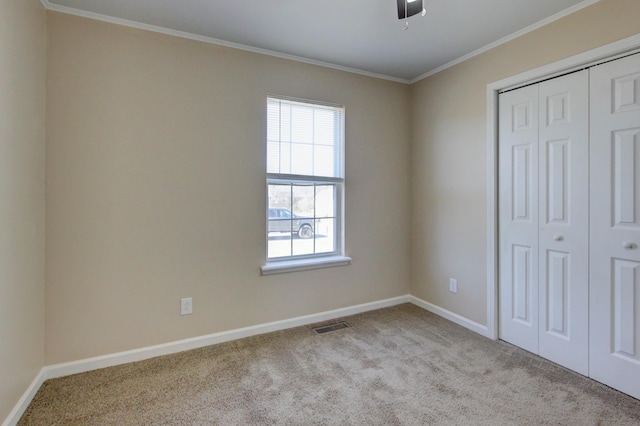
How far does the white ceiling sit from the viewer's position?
2150mm

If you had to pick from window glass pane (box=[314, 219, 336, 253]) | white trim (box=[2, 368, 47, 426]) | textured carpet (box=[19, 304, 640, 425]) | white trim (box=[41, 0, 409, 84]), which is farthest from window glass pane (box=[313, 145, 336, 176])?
white trim (box=[2, 368, 47, 426])

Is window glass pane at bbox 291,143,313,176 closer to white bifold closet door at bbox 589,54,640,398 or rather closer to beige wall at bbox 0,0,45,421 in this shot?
beige wall at bbox 0,0,45,421

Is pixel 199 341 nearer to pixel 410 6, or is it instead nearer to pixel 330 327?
pixel 330 327

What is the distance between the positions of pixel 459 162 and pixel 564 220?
1032 mm

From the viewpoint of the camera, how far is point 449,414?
71.5 inches

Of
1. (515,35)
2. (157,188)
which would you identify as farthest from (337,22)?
(157,188)

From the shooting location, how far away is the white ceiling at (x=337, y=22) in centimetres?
215

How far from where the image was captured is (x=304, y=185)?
10.3 feet

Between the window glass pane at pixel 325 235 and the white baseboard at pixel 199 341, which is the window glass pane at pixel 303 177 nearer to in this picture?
the window glass pane at pixel 325 235

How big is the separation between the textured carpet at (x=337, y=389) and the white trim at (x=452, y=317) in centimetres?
14

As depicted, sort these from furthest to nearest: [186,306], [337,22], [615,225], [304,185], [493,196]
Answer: [304,185]
[493,196]
[186,306]
[337,22]
[615,225]

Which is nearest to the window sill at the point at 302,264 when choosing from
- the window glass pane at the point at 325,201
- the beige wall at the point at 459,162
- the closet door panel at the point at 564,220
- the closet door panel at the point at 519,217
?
the window glass pane at the point at 325,201

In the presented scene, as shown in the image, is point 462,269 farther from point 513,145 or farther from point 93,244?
point 93,244

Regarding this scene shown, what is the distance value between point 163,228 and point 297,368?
1466 millimetres
